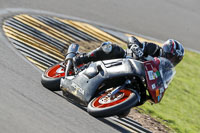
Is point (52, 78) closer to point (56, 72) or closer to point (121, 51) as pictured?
point (56, 72)

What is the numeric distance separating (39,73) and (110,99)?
6.95 ft

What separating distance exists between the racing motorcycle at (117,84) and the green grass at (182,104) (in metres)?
1.82

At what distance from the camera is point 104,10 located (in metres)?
14.3

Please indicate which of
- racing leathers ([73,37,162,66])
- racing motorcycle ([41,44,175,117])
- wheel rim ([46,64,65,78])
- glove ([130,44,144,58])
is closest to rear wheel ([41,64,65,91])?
wheel rim ([46,64,65,78])

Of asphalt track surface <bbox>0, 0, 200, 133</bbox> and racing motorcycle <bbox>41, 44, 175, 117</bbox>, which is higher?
racing motorcycle <bbox>41, 44, 175, 117</bbox>

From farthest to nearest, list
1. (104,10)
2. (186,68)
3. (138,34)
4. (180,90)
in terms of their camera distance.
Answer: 1. (104,10)
2. (138,34)
3. (186,68)
4. (180,90)

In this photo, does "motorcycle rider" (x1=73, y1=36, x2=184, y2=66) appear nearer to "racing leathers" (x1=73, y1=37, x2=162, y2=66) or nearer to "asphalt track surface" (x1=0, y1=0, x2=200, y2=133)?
"racing leathers" (x1=73, y1=37, x2=162, y2=66)

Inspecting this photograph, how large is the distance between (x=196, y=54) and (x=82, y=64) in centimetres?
711

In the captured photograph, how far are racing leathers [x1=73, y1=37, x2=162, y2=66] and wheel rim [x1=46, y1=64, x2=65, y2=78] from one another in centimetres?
49

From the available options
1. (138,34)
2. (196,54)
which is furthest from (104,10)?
(196,54)

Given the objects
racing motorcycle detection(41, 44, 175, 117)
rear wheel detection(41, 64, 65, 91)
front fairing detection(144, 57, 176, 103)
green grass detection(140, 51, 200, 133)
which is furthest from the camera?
green grass detection(140, 51, 200, 133)

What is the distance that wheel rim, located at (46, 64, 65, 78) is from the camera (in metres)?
7.44

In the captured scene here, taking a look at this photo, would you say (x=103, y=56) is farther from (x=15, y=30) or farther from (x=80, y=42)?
(x=80, y=42)

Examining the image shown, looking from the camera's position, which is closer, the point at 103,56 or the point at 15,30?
the point at 103,56
